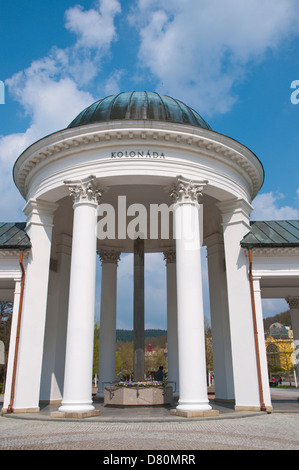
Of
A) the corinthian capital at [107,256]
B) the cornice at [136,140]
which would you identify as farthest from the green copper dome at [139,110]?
the corinthian capital at [107,256]

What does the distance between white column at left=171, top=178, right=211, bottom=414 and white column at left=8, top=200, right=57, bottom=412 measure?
28.0 feet

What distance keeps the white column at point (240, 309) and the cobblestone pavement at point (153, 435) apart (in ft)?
13.2

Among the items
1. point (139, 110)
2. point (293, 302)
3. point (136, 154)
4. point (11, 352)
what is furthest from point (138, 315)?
point (293, 302)

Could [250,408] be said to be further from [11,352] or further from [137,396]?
[11,352]

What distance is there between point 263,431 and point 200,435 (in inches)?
104

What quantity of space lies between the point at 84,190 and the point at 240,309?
11765mm

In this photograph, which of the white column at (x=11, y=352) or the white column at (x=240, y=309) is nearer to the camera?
the white column at (x=240, y=309)

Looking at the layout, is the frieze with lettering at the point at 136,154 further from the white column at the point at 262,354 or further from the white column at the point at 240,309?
the white column at the point at 262,354

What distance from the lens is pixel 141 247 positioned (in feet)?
95.9

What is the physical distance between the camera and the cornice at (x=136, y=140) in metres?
21.6

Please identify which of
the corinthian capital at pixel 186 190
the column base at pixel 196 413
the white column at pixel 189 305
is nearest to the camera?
the column base at pixel 196 413

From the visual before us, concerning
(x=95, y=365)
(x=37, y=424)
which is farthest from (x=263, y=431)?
(x=95, y=365)

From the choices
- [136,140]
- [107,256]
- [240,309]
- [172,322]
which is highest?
[136,140]

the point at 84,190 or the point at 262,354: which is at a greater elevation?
the point at 84,190
